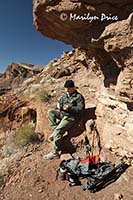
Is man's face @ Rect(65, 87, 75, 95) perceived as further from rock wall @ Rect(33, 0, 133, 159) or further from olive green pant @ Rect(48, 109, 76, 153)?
rock wall @ Rect(33, 0, 133, 159)

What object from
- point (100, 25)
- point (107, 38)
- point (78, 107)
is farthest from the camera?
point (78, 107)

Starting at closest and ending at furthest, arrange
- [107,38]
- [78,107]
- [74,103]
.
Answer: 1. [107,38]
2. [78,107]
3. [74,103]

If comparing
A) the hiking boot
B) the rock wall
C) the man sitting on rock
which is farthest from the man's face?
the hiking boot

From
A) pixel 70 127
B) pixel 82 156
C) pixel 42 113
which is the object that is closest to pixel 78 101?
pixel 70 127

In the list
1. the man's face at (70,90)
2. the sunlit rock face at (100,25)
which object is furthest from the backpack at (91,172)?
the man's face at (70,90)

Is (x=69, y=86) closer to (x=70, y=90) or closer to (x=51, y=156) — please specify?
(x=70, y=90)

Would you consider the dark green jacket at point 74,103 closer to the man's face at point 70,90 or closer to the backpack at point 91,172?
the man's face at point 70,90

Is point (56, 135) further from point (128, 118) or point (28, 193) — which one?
point (128, 118)

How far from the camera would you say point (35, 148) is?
7.55m

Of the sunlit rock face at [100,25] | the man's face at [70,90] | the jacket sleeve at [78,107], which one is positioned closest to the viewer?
the sunlit rock face at [100,25]

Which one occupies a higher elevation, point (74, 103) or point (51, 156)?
point (74, 103)

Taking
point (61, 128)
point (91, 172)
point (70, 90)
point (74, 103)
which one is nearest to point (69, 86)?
point (70, 90)

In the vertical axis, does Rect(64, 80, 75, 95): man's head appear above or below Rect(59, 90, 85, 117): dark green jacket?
above

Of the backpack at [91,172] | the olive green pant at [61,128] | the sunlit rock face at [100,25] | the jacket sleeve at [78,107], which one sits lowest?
the backpack at [91,172]
